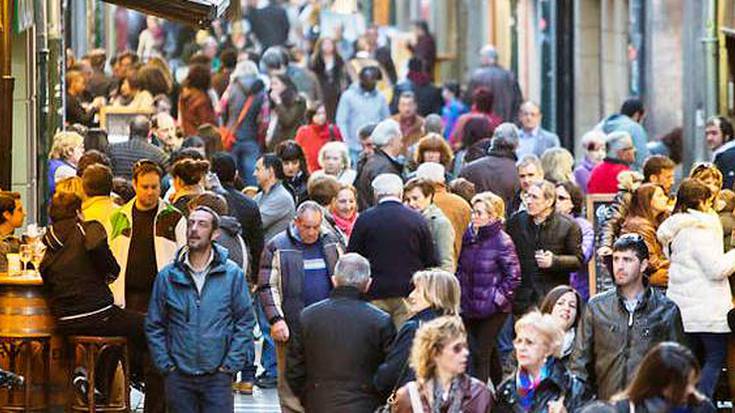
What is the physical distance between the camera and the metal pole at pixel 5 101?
78.2 ft

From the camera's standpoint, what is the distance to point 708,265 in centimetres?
2009

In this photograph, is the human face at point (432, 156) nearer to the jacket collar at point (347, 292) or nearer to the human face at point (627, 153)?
the human face at point (627, 153)

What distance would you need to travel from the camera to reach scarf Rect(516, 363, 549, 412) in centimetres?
1565

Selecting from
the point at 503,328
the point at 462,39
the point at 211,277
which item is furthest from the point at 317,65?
the point at 211,277

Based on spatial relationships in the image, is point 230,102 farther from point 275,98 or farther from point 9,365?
point 9,365

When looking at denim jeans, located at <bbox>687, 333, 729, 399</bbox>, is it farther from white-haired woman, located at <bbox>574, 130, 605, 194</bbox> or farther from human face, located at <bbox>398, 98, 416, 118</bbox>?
human face, located at <bbox>398, 98, 416, 118</bbox>

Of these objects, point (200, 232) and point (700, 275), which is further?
point (700, 275)

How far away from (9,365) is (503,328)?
3.81 metres

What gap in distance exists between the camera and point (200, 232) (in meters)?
18.7

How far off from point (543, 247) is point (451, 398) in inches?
264

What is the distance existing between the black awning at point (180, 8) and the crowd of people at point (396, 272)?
43.3 inches

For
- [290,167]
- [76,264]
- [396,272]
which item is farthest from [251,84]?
[76,264]

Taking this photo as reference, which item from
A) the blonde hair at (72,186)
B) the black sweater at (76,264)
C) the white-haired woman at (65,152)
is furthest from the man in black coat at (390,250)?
the white-haired woman at (65,152)

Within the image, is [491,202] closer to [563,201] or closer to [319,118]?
[563,201]
